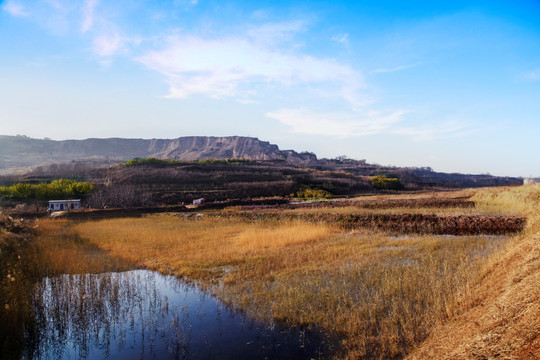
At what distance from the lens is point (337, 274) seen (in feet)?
36.1

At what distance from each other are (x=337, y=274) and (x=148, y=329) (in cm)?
603

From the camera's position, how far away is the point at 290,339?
7117 mm

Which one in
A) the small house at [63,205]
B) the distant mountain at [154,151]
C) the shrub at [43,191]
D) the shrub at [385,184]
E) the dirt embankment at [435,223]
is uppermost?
the distant mountain at [154,151]

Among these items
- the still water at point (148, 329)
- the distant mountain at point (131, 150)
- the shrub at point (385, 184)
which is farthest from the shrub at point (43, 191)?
the distant mountain at point (131, 150)

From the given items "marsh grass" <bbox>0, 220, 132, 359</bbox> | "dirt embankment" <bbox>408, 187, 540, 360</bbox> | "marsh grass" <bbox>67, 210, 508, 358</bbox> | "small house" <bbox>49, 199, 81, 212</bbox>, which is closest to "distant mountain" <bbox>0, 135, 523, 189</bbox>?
"small house" <bbox>49, 199, 81, 212</bbox>

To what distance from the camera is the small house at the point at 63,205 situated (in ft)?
127

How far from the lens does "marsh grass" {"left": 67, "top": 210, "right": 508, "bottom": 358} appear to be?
7230 mm

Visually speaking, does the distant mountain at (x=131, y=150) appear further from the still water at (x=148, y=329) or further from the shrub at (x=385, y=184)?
the still water at (x=148, y=329)

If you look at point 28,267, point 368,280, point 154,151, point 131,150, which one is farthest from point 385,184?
point 131,150

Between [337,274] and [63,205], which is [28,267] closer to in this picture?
[337,274]

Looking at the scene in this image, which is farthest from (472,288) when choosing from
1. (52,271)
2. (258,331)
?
(52,271)

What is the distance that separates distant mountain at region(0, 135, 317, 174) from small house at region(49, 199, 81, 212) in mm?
102814

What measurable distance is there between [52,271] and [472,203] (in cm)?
3232

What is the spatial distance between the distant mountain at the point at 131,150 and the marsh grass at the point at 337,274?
402ft
